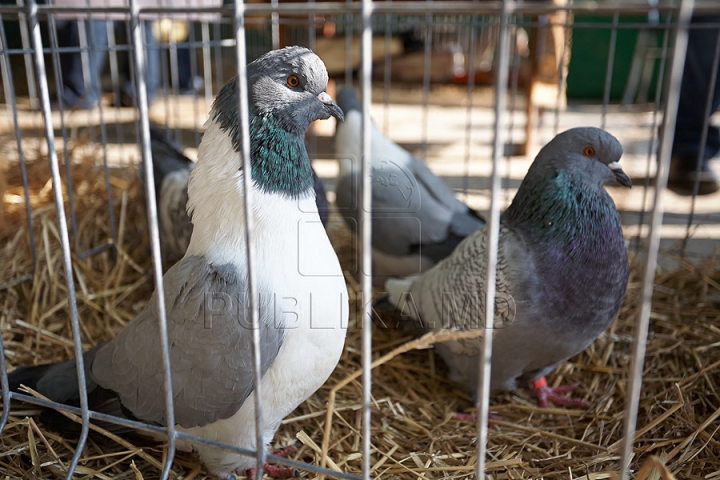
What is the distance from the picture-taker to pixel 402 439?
5.77 ft

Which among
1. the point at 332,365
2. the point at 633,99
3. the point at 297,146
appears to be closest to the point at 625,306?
the point at 332,365

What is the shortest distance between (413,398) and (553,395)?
0.48 metres

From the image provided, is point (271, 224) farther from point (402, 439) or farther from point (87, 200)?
point (87, 200)

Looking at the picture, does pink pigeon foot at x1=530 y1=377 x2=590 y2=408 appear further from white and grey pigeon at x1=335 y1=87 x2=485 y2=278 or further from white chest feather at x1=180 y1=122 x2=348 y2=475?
white chest feather at x1=180 y1=122 x2=348 y2=475

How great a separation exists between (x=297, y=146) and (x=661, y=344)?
1.54 meters

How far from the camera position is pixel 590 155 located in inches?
69.0

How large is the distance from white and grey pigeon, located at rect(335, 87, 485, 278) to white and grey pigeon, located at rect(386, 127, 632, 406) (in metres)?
0.61

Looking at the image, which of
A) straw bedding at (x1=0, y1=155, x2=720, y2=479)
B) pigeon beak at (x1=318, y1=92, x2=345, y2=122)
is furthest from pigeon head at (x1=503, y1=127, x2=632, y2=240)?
pigeon beak at (x1=318, y1=92, x2=345, y2=122)

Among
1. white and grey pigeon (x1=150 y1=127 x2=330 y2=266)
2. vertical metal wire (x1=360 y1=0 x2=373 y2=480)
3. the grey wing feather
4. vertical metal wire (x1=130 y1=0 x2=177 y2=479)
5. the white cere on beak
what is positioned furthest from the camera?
white and grey pigeon (x1=150 y1=127 x2=330 y2=266)

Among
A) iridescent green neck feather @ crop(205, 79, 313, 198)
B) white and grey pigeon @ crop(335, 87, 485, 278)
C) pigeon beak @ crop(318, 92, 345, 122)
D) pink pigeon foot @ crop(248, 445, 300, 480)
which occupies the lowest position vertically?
pink pigeon foot @ crop(248, 445, 300, 480)

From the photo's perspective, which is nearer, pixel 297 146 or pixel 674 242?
pixel 297 146

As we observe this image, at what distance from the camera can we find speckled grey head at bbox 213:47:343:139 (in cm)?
135

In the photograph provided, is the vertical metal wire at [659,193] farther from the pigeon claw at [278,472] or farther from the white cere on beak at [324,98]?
the pigeon claw at [278,472]

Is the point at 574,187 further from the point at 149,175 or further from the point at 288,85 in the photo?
the point at 149,175
